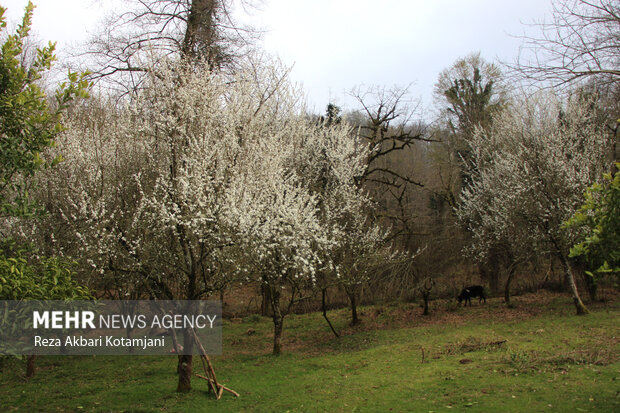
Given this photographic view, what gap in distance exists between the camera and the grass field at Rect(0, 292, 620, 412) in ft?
24.1

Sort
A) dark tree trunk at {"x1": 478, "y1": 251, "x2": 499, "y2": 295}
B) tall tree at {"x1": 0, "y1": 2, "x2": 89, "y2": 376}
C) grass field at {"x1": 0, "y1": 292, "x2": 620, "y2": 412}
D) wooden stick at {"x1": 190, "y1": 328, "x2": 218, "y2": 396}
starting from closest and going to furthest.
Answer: tall tree at {"x1": 0, "y1": 2, "x2": 89, "y2": 376}
grass field at {"x1": 0, "y1": 292, "x2": 620, "y2": 412}
wooden stick at {"x1": 190, "y1": 328, "x2": 218, "y2": 396}
dark tree trunk at {"x1": 478, "y1": 251, "x2": 499, "y2": 295}

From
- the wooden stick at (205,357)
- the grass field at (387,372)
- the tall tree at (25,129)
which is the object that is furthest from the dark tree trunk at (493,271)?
the tall tree at (25,129)

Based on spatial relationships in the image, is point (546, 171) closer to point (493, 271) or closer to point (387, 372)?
point (493, 271)

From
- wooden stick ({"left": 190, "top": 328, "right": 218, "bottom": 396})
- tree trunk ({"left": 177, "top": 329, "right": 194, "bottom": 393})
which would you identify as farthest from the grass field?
wooden stick ({"left": 190, "top": 328, "right": 218, "bottom": 396})

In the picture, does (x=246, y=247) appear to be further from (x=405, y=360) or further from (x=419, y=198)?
(x=419, y=198)

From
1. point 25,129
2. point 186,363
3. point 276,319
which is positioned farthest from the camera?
point 276,319

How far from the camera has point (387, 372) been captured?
9.54 m

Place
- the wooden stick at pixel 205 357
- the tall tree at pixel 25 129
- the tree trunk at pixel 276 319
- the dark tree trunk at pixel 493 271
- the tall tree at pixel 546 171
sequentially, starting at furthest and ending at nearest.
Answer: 1. the dark tree trunk at pixel 493 271
2. the tall tree at pixel 546 171
3. the tree trunk at pixel 276 319
4. the wooden stick at pixel 205 357
5. the tall tree at pixel 25 129

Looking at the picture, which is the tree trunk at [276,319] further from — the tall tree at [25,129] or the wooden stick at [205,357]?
the tall tree at [25,129]

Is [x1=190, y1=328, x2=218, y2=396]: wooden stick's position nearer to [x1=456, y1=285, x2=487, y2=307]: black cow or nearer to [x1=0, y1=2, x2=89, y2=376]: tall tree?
[x1=0, y1=2, x2=89, y2=376]: tall tree

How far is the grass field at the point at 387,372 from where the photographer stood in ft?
24.1

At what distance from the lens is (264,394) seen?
27.9ft

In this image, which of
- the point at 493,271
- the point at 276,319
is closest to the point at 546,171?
the point at 493,271

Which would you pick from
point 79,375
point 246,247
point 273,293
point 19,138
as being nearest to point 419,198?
point 273,293
